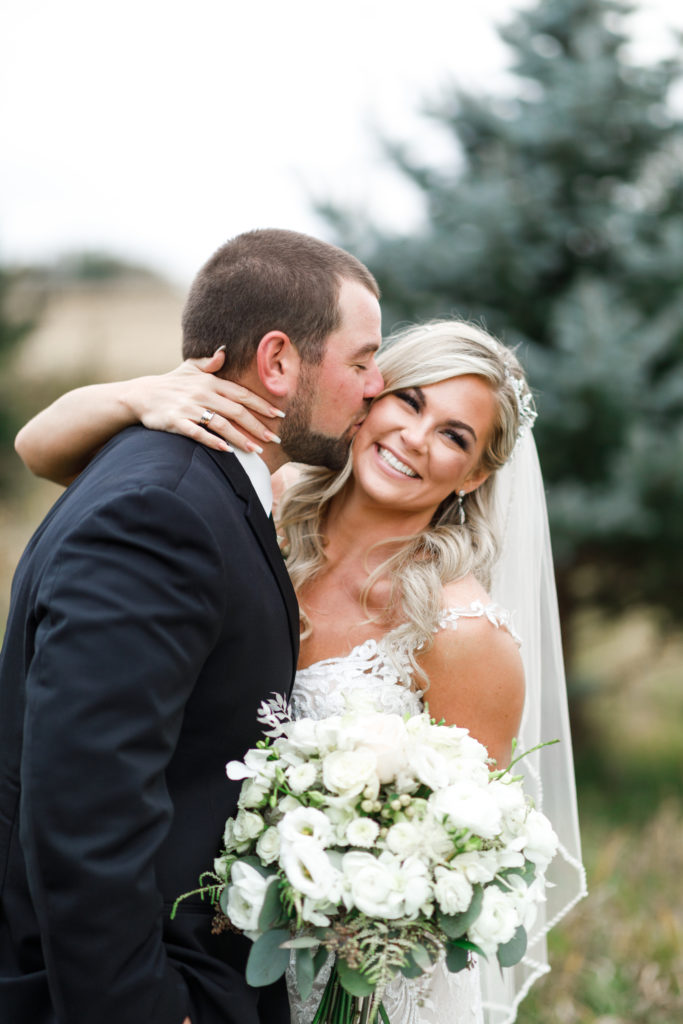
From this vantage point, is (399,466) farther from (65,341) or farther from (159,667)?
(65,341)

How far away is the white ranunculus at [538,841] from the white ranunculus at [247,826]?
0.64m

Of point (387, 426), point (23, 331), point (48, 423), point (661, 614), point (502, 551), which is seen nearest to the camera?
point (48, 423)

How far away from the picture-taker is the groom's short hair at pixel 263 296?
2455mm

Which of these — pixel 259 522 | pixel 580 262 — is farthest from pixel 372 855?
pixel 580 262

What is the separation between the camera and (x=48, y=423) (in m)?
2.79

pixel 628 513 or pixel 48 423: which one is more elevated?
pixel 628 513

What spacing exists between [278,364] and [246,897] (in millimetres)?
1334

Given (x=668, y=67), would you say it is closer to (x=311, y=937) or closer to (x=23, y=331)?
(x=23, y=331)

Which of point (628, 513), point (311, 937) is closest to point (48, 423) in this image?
point (311, 937)

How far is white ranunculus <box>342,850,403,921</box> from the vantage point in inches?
76.2

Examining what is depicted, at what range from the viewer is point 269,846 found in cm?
210

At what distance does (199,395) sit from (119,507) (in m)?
0.58

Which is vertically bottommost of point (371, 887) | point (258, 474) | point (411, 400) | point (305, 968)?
point (305, 968)

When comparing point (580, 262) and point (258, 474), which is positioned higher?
point (580, 262)
